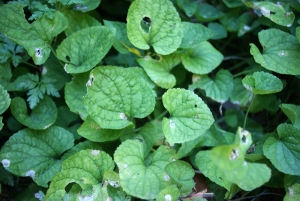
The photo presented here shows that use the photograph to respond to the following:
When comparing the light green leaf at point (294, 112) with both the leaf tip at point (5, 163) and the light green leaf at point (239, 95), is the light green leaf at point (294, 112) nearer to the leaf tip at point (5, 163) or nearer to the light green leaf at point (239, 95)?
the light green leaf at point (239, 95)

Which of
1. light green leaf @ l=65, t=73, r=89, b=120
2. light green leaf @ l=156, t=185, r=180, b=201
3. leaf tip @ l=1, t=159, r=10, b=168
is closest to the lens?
light green leaf @ l=156, t=185, r=180, b=201

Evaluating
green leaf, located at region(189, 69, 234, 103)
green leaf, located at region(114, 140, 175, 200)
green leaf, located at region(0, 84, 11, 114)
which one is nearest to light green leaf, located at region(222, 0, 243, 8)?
green leaf, located at region(189, 69, 234, 103)

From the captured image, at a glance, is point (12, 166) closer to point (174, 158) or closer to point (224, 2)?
point (174, 158)

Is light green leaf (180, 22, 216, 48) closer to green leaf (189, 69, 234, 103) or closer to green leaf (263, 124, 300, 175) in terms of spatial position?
green leaf (189, 69, 234, 103)

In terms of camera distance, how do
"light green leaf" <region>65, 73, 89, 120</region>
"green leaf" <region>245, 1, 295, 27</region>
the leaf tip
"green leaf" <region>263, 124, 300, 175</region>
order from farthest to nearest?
1. "green leaf" <region>245, 1, 295, 27</region>
2. "light green leaf" <region>65, 73, 89, 120</region>
3. the leaf tip
4. "green leaf" <region>263, 124, 300, 175</region>

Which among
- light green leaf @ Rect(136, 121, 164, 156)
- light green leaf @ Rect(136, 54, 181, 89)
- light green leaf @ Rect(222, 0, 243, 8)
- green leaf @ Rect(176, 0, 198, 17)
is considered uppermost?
light green leaf @ Rect(222, 0, 243, 8)

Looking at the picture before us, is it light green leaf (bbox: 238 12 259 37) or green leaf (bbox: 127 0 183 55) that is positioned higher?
green leaf (bbox: 127 0 183 55)

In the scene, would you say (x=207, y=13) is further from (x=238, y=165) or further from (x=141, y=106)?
(x=238, y=165)

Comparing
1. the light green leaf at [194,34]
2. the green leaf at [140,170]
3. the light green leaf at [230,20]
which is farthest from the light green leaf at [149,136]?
the light green leaf at [230,20]
